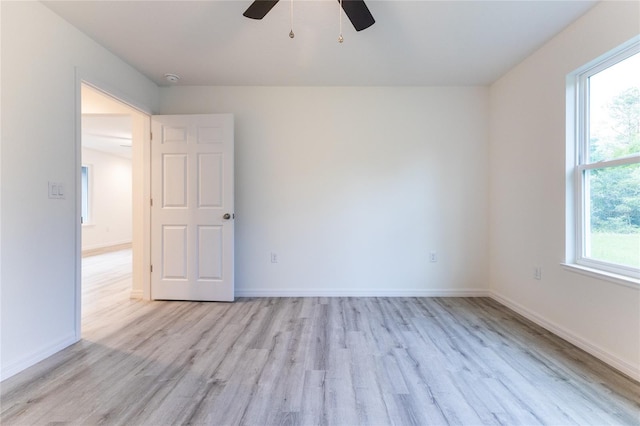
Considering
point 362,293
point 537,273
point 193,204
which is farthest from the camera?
point 362,293

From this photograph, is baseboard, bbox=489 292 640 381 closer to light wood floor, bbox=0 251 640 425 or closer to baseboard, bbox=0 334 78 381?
light wood floor, bbox=0 251 640 425

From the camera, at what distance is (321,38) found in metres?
2.29

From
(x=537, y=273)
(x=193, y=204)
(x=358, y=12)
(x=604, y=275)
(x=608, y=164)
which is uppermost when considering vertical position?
(x=358, y=12)

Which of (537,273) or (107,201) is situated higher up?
(107,201)

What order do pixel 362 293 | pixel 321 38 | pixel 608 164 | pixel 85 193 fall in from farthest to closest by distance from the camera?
pixel 85 193, pixel 362 293, pixel 321 38, pixel 608 164

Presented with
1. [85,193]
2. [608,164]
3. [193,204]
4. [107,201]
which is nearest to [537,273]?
[608,164]

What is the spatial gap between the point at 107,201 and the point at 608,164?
30.0 feet

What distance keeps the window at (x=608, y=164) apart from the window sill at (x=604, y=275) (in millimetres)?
58

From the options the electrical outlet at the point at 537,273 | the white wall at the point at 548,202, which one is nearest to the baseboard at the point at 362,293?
the white wall at the point at 548,202

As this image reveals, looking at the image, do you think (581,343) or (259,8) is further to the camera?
(581,343)

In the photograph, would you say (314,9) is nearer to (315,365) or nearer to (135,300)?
(315,365)

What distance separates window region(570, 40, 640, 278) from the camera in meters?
1.81

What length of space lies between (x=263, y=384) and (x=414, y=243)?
2288 mm

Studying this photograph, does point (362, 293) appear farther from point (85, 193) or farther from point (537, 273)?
point (85, 193)
